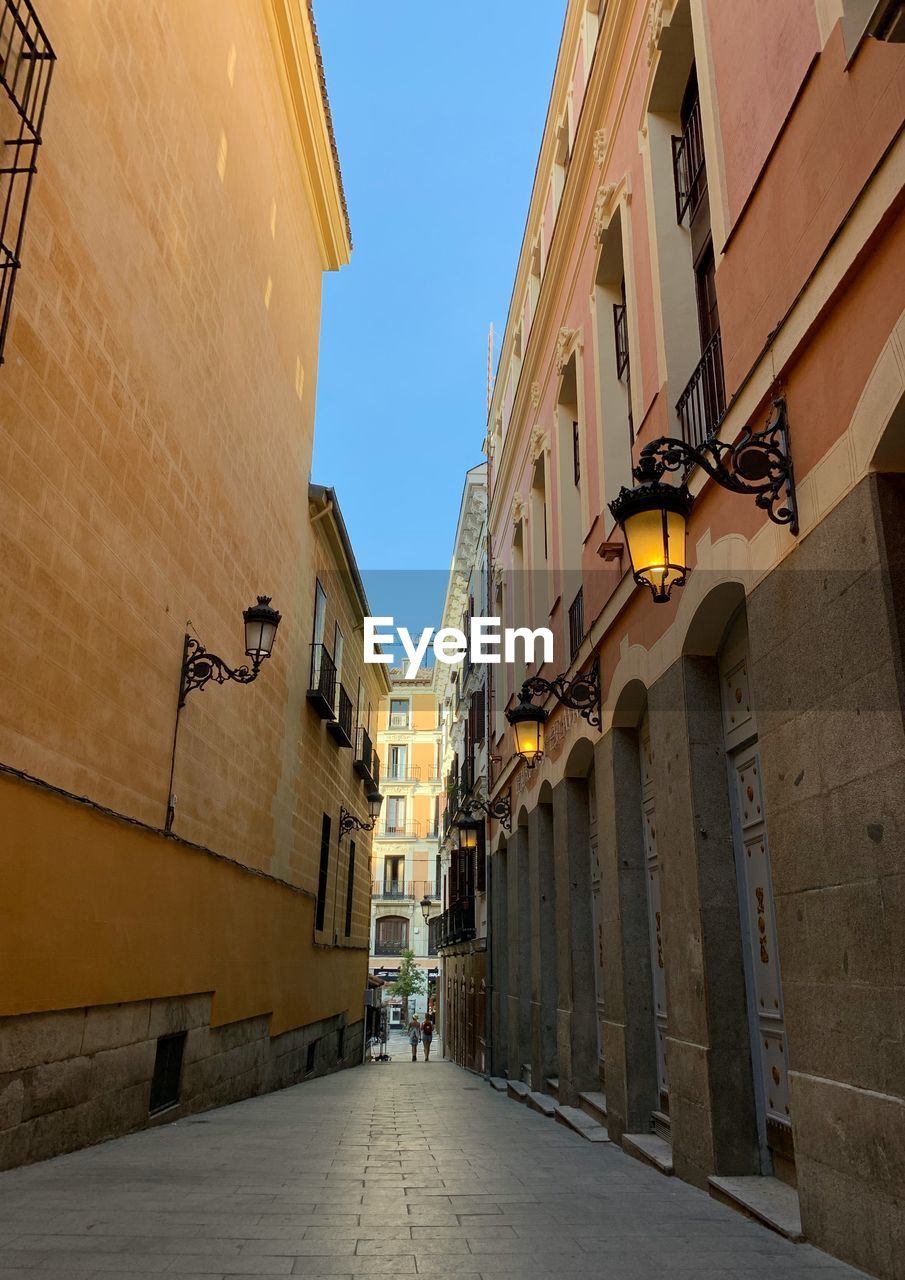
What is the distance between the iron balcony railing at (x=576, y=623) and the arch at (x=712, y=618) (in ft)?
14.5

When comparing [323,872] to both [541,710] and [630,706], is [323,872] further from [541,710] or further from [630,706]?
[630,706]

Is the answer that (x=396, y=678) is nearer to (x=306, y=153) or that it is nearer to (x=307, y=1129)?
(x=306, y=153)

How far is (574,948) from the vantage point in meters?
10.7

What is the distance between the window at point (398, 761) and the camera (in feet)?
180

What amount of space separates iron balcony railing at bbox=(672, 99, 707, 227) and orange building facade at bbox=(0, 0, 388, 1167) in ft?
14.8

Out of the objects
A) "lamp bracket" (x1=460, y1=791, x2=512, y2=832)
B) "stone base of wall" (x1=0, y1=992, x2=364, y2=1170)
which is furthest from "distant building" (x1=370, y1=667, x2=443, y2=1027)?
"stone base of wall" (x1=0, y1=992, x2=364, y2=1170)

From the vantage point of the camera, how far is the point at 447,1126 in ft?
29.6

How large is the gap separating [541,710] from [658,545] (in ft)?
20.3

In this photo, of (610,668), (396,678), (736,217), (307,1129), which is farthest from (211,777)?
(396,678)

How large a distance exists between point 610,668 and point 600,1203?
5006 mm

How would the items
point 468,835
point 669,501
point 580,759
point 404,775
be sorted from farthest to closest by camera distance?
point 404,775 → point 468,835 → point 580,759 → point 669,501

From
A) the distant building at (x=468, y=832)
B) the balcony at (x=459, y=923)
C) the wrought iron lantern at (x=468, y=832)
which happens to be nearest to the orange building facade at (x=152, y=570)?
the wrought iron lantern at (x=468, y=832)

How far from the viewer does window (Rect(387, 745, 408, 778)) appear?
54938mm

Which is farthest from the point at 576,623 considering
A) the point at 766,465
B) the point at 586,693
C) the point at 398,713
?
the point at 398,713
